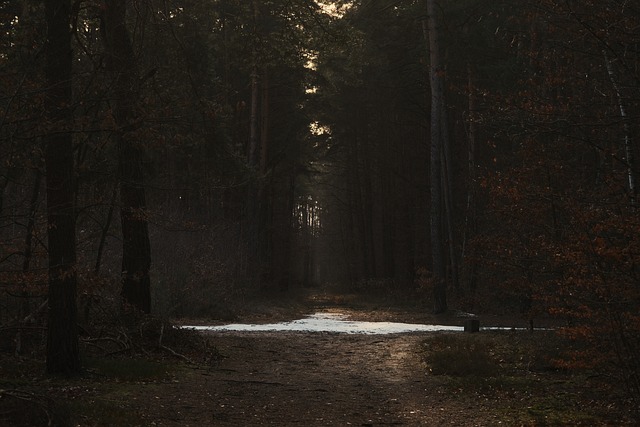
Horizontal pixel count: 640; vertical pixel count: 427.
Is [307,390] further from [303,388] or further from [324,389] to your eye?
[324,389]

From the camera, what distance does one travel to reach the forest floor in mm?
8023

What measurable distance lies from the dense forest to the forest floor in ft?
2.51

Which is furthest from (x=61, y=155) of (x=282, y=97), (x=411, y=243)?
(x=411, y=243)

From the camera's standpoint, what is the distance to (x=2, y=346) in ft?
35.8

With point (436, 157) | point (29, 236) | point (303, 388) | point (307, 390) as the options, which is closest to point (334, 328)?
point (436, 157)

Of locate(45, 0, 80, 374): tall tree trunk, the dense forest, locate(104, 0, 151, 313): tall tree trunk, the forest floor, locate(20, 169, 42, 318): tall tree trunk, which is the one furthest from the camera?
locate(104, 0, 151, 313): tall tree trunk

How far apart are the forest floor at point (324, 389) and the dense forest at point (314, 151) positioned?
764 millimetres

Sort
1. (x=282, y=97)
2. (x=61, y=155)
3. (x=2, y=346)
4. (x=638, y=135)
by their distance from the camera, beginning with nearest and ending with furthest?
(x=61, y=155) → (x=2, y=346) → (x=638, y=135) → (x=282, y=97)

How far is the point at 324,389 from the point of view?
10.6 m

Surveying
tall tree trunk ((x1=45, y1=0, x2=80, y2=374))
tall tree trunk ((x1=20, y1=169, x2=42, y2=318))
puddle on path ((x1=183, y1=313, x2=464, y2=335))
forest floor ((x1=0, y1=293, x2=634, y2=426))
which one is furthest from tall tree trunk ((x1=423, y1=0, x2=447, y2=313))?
tall tree trunk ((x1=45, y1=0, x2=80, y2=374))

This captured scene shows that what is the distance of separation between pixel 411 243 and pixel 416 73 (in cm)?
1155

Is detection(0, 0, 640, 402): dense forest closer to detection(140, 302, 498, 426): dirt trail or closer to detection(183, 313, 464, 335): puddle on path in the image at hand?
detection(140, 302, 498, 426): dirt trail

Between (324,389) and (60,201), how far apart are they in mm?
4938

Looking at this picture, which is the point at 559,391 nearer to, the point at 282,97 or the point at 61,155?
the point at 61,155
